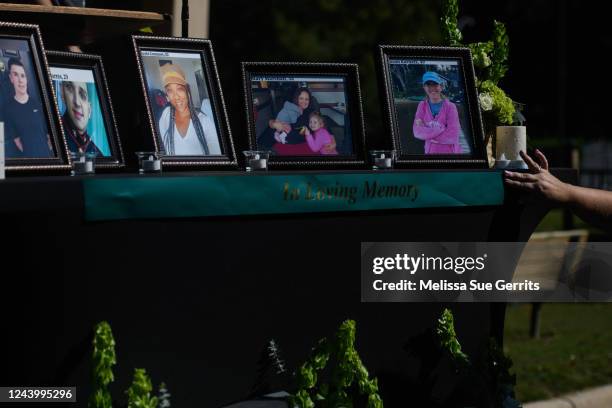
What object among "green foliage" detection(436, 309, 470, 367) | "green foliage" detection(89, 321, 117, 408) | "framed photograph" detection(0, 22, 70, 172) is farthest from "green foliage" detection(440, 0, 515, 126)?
"green foliage" detection(89, 321, 117, 408)

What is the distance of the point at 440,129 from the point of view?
3629 millimetres

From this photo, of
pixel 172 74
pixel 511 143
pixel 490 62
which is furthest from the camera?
pixel 490 62

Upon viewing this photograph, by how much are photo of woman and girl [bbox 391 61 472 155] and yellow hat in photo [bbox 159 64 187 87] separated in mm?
784

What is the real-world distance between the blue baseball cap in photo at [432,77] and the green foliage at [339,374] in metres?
0.99

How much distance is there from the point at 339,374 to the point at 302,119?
33.8 inches

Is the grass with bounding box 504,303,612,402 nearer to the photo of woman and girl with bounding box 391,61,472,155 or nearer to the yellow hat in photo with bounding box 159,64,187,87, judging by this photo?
the photo of woman and girl with bounding box 391,61,472,155

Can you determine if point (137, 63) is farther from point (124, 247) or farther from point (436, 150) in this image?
point (436, 150)

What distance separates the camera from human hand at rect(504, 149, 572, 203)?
357cm

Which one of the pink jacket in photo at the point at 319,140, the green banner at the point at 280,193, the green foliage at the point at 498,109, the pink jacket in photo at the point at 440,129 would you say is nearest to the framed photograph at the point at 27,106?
the green banner at the point at 280,193

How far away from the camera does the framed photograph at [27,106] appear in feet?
9.12

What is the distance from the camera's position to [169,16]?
13.7ft

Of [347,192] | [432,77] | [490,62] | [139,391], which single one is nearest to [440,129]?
[432,77]

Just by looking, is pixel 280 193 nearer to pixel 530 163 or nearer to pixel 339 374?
pixel 339 374

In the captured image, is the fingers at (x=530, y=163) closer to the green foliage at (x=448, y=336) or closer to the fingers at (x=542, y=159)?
the fingers at (x=542, y=159)
